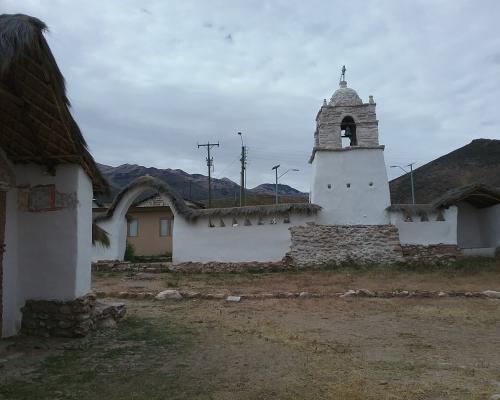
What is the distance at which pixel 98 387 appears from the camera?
4051 mm

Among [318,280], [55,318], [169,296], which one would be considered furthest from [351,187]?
[55,318]

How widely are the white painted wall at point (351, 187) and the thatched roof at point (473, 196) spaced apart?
198cm

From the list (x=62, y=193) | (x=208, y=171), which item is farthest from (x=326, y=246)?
(x=208, y=171)

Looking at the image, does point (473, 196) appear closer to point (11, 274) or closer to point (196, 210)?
point (196, 210)

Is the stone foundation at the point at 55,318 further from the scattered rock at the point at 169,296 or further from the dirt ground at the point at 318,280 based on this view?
the dirt ground at the point at 318,280

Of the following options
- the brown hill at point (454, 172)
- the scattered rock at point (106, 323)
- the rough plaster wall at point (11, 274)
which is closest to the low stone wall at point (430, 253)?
the scattered rock at point (106, 323)

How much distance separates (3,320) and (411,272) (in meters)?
12.4

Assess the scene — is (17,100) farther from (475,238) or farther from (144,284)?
(475,238)

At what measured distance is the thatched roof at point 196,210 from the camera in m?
16.0

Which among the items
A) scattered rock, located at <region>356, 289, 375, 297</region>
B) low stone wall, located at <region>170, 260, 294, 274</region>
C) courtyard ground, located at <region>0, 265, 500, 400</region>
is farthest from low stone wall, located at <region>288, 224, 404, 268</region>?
courtyard ground, located at <region>0, 265, 500, 400</region>

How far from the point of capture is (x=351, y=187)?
1650 centimetres

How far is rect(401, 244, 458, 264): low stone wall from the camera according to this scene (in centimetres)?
1577

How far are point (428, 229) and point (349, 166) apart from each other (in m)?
3.72

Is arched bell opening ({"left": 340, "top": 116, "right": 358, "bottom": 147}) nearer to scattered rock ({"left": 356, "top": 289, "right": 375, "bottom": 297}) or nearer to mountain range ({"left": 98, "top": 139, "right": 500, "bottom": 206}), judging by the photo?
scattered rock ({"left": 356, "top": 289, "right": 375, "bottom": 297})
